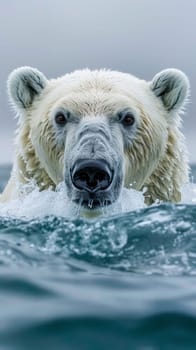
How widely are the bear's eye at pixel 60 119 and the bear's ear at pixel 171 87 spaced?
116cm

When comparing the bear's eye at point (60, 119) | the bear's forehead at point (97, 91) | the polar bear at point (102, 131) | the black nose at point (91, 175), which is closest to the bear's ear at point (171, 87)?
the polar bear at point (102, 131)

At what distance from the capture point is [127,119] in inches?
259

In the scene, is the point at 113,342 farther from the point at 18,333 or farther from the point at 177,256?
the point at 177,256

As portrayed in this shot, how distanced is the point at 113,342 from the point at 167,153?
4.27 m

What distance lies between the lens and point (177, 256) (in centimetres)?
461

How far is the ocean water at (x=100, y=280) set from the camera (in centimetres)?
306

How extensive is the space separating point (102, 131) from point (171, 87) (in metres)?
1.52

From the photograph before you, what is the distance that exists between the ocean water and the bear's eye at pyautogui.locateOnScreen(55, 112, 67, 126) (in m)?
0.79

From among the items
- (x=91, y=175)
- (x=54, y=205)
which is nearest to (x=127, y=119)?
(x=54, y=205)

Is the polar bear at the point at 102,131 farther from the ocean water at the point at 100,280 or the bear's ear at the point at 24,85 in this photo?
the ocean water at the point at 100,280

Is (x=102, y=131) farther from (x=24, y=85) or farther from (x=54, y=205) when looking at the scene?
(x=24, y=85)

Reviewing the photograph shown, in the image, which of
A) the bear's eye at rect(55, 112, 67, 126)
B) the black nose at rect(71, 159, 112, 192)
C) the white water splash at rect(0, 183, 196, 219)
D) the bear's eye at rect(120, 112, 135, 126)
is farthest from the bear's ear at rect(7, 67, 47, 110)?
the black nose at rect(71, 159, 112, 192)

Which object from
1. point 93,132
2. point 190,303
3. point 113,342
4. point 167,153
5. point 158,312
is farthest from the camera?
point 167,153

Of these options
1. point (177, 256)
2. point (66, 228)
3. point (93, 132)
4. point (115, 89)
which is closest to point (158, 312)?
point (177, 256)
